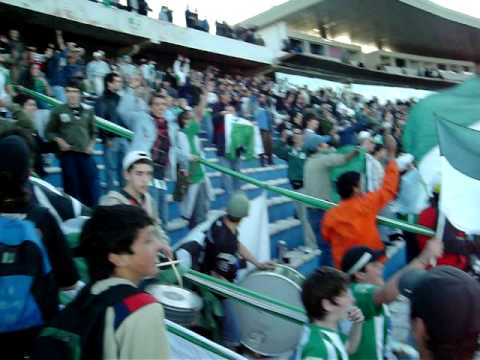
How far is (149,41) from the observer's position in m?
17.2

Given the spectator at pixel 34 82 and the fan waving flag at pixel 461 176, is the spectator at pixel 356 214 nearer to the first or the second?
the fan waving flag at pixel 461 176

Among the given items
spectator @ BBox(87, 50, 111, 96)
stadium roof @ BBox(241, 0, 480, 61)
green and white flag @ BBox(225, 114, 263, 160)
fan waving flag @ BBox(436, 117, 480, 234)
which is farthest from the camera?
stadium roof @ BBox(241, 0, 480, 61)

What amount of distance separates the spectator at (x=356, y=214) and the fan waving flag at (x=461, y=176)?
57cm

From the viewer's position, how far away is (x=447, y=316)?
114 centimetres

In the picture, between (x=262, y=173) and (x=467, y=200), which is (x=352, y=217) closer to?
(x=467, y=200)

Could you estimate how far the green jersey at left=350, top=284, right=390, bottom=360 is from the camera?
8.45ft

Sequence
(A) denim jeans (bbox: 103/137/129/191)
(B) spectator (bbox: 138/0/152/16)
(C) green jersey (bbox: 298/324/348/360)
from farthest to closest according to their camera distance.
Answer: (B) spectator (bbox: 138/0/152/16) < (A) denim jeans (bbox: 103/137/129/191) < (C) green jersey (bbox: 298/324/348/360)

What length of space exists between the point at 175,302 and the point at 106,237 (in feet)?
2.98

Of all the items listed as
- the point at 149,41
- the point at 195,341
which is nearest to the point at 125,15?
the point at 149,41

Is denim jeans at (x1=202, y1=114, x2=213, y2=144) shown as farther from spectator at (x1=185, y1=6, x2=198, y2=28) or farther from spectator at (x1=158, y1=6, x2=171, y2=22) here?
spectator at (x1=185, y1=6, x2=198, y2=28)

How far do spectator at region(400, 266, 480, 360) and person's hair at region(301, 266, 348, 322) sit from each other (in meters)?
1.05

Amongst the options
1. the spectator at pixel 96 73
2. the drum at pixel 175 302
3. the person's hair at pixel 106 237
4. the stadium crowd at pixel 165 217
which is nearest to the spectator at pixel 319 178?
the stadium crowd at pixel 165 217

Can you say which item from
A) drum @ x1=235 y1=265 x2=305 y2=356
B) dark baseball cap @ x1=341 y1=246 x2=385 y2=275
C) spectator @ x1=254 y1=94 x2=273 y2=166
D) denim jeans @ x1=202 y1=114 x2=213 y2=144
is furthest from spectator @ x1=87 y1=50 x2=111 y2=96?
dark baseball cap @ x1=341 y1=246 x2=385 y2=275

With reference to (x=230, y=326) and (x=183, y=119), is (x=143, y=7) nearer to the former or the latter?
(x=183, y=119)
